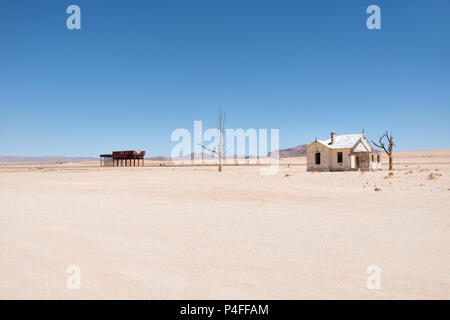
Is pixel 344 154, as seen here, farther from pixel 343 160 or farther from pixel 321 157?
pixel 321 157

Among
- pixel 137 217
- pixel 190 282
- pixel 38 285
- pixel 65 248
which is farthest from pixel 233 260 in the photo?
pixel 137 217

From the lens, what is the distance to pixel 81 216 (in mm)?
7730

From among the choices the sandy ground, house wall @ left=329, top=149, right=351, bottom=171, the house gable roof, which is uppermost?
the house gable roof

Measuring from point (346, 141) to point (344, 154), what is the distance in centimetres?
189

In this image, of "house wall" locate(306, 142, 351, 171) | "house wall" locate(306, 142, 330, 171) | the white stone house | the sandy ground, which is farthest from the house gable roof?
the sandy ground

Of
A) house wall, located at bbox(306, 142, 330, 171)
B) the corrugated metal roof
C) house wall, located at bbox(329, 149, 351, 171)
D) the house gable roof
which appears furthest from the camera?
house wall, located at bbox(306, 142, 330, 171)

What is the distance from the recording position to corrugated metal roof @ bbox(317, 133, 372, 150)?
31.1m

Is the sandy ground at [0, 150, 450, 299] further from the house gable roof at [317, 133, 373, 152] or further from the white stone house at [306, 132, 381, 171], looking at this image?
the house gable roof at [317, 133, 373, 152]

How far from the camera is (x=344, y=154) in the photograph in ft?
102

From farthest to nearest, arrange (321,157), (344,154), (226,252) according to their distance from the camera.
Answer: (321,157)
(344,154)
(226,252)

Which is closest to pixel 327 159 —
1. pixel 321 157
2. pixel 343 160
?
pixel 321 157

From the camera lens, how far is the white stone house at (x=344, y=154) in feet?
101
